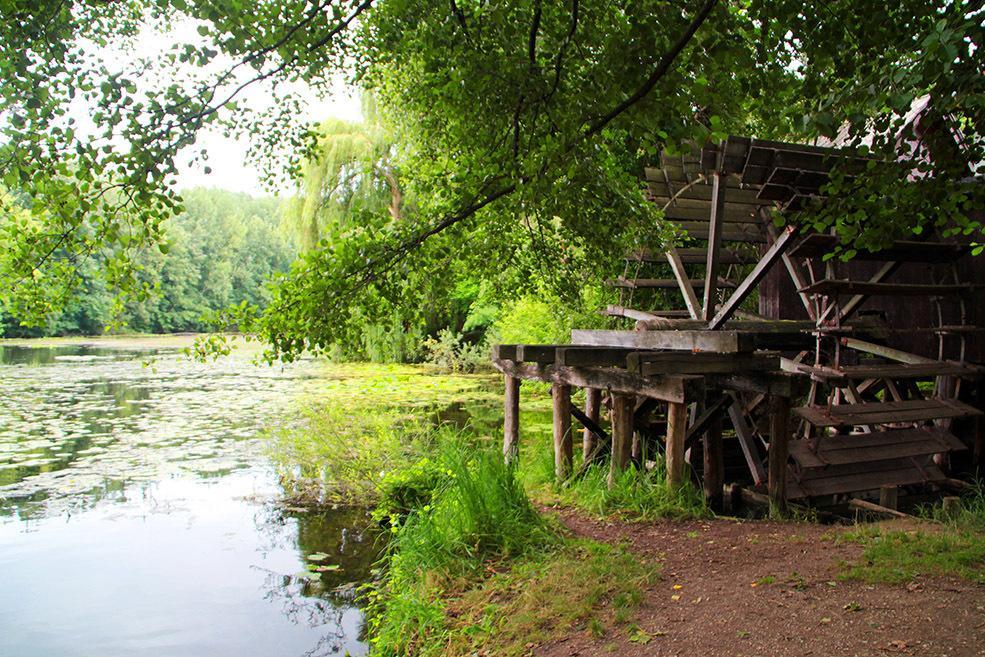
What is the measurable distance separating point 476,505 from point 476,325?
55.0 feet

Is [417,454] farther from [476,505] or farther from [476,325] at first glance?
[476,325]

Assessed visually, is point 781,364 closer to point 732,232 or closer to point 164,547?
point 732,232

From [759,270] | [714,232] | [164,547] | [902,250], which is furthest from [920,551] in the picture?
[164,547]

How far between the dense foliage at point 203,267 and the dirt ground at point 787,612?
129ft

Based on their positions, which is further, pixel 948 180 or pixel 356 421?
pixel 356 421

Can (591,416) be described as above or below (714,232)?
below

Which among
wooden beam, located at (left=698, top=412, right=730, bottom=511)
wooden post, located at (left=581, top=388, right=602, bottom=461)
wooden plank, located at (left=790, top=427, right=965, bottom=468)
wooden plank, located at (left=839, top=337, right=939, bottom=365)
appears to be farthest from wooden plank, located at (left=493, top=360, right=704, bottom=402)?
wooden plank, located at (left=839, top=337, right=939, bottom=365)

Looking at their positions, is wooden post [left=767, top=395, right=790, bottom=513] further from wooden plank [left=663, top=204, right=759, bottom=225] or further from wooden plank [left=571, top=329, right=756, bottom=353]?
wooden plank [left=663, top=204, right=759, bottom=225]

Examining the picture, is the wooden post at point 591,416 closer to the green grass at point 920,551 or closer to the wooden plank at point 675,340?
the wooden plank at point 675,340

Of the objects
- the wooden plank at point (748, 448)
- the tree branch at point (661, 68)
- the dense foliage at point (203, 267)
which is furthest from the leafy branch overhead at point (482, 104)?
the dense foliage at point (203, 267)

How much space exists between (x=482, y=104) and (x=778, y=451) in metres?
3.95

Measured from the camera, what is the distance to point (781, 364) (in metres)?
7.93

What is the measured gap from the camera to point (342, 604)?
19.3 ft

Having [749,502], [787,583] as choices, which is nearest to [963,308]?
[749,502]
